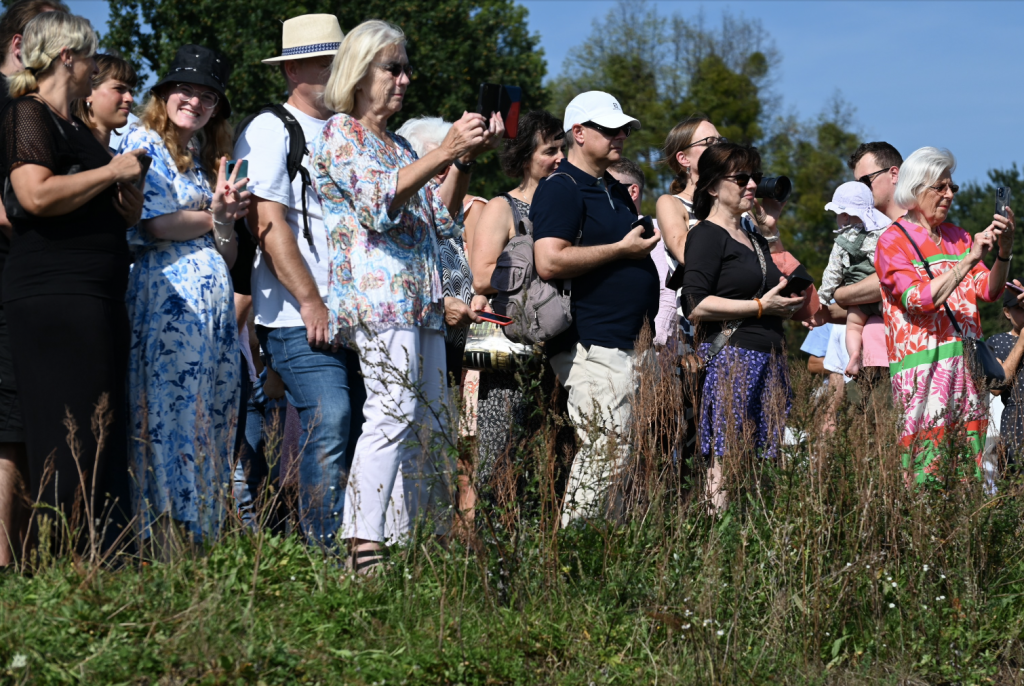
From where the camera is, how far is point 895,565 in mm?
3758

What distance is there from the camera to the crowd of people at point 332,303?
3.64m

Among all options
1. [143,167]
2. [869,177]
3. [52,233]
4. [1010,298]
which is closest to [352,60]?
[143,167]

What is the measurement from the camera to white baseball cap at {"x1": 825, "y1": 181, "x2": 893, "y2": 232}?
620 centimetres

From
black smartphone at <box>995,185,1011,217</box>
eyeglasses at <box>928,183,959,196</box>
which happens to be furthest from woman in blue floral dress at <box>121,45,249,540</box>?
black smartphone at <box>995,185,1011,217</box>

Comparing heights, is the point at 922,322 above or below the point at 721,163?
below

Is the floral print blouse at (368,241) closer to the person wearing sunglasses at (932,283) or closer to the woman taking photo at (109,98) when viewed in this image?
the woman taking photo at (109,98)

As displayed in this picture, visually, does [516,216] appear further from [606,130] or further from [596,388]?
[596,388]

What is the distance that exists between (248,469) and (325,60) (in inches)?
85.7

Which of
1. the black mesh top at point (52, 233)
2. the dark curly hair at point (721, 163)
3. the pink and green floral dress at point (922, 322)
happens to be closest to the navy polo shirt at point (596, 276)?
the dark curly hair at point (721, 163)

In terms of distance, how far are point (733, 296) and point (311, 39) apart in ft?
7.40

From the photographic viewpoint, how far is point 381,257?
3.95m

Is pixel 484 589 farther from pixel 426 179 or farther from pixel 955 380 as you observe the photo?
pixel 955 380

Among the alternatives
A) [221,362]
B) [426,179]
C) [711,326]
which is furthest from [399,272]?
[711,326]

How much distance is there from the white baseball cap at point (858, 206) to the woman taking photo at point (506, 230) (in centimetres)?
176
